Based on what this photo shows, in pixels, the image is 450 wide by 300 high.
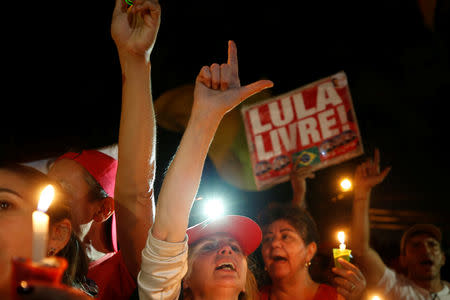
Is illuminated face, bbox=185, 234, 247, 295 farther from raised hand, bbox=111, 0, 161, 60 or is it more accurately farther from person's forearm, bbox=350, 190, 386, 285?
person's forearm, bbox=350, 190, 386, 285

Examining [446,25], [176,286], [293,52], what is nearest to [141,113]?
[176,286]

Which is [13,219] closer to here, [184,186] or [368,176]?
[184,186]

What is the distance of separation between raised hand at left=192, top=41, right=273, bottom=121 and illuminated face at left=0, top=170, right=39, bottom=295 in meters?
0.78

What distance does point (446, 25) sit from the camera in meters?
6.74

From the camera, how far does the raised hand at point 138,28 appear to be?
2.00 m

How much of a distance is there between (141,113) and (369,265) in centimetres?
288

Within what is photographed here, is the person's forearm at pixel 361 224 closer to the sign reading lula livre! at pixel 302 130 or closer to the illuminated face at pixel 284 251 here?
the illuminated face at pixel 284 251

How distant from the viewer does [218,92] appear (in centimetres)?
181

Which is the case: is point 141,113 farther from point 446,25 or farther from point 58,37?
point 446,25

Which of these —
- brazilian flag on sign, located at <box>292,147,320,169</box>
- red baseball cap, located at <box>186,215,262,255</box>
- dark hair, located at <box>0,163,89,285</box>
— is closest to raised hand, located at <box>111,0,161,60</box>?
dark hair, located at <box>0,163,89,285</box>

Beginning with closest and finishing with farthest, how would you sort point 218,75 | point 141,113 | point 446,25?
1. point 218,75
2. point 141,113
3. point 446,25

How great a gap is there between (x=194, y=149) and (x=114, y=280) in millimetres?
1029

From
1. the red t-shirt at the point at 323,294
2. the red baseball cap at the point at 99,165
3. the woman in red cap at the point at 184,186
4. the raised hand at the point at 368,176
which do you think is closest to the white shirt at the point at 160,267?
the woman in red cap at the point at 184,186

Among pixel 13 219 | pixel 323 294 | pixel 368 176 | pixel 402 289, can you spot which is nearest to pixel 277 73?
pixel 368 176
